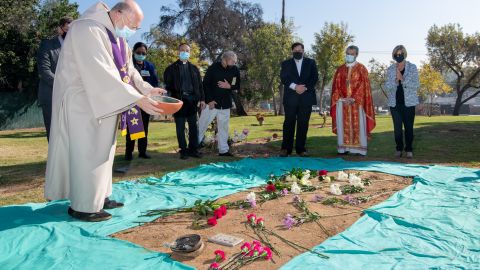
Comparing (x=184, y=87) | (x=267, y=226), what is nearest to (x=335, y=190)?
(x=267, y=226)

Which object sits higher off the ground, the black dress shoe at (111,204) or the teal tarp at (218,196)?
the black dress shoe at (111,204)

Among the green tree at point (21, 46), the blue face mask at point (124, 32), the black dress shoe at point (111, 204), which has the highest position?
the green tree at point (21, 46)

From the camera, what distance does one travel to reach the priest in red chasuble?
26.2 feet

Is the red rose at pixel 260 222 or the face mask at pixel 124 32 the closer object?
the red rose at pixel 260 222

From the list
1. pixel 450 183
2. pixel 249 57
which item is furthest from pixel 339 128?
pixel 249 57

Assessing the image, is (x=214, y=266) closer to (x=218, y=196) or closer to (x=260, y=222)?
(x=260, y=222)

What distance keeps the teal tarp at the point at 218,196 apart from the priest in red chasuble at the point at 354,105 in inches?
101

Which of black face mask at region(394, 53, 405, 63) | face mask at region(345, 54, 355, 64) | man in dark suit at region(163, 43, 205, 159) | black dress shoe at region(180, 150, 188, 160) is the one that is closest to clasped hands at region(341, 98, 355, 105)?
face mask at region(345, 54, 355, 64)

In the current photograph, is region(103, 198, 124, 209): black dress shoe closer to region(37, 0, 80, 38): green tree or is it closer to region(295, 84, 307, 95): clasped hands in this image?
region(295, 84, 307, 95): clasped hands

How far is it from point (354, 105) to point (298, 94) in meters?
1.19

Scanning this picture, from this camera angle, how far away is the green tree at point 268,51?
32531mm

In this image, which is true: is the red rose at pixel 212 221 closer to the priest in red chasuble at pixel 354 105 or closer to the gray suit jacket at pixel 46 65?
the gray suit jacket at pixel 46 65

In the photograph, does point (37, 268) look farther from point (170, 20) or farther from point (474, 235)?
point (170, 20)

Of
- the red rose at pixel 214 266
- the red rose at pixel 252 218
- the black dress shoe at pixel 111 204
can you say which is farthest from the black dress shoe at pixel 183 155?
the red rose at pixel 214 266
